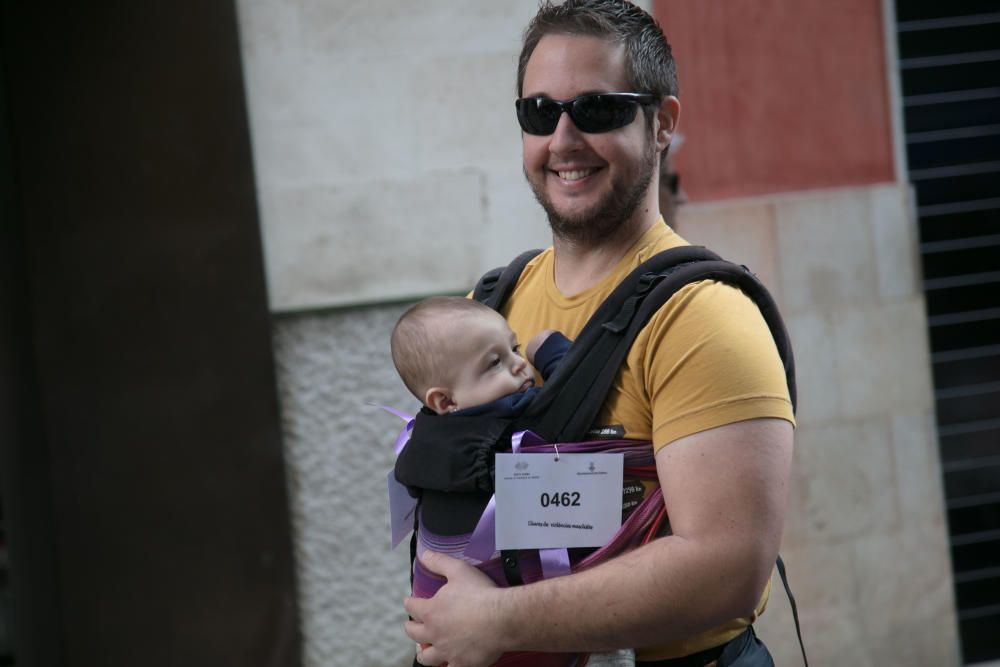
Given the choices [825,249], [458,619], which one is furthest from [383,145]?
[458,619]

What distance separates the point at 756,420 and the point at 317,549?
9.82 feet

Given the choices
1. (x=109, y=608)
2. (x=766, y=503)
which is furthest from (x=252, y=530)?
(x=766, y=503)

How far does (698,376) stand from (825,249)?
3.07m

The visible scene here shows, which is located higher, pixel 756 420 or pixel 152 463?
pixel 756 420

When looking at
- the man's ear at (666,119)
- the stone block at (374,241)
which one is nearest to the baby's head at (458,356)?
the man's ear at (666,119)

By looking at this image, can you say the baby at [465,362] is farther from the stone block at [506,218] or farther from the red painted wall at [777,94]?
the red painted wall at [777,94]

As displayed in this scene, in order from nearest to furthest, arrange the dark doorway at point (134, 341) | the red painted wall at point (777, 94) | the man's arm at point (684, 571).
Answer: the man's arm at point (684, 571), the dark doorway at point (134, 341), the red painted wall at point (777, 94)

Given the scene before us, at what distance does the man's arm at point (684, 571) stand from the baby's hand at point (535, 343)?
36 cm

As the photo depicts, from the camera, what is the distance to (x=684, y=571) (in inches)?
64.4

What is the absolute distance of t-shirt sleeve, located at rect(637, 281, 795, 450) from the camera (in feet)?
5.46

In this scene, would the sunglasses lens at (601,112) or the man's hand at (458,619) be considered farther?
the sunglasses lens at (601,112)

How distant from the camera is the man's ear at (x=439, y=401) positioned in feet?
6.52

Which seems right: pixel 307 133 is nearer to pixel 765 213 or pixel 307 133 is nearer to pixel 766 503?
pixel 765 213

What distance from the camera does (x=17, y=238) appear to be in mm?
4211
